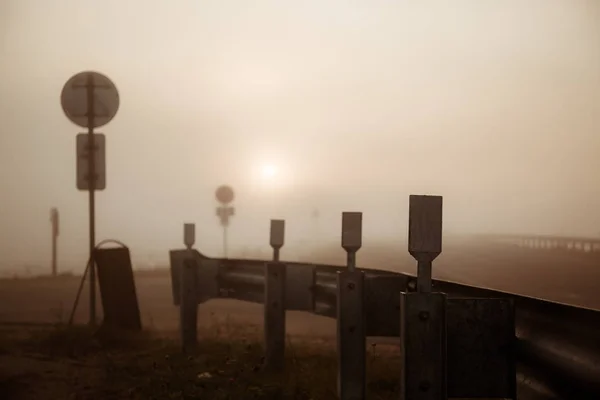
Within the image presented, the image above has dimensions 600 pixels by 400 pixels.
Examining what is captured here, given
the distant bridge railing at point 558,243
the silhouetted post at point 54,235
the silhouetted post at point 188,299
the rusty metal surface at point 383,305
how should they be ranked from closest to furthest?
the rusty metal surface at point 383,305 → the silhouetted post at point 188,299 → the silhouetted post at point 54,235 → the distant bridge railing at point 558,243

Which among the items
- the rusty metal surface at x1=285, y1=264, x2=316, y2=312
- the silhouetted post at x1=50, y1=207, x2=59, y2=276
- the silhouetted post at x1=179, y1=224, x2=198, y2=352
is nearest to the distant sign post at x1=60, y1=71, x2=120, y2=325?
the silhouetted post at x1=179, y1=224, x2=198, y2=352

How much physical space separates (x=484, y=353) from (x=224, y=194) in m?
24.9

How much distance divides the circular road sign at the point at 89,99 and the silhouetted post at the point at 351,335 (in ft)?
23.9

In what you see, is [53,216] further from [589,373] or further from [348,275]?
[589,373]

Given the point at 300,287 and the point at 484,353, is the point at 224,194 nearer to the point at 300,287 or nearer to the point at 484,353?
the point at 300,287

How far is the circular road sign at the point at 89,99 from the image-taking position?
11.1 meters

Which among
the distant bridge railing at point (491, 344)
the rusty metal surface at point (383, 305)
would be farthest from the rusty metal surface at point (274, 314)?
the distant bridge railing at point (491, 344)

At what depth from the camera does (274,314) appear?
6.83 meters

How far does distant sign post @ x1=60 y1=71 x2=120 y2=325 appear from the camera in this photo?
11086mm

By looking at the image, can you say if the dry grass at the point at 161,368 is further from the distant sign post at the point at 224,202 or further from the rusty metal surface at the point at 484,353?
the distant sign post at the point at 224,202

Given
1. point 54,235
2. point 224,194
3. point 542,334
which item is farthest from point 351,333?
point 54,235

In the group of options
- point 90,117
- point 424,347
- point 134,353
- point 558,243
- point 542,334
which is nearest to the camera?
point 542,334

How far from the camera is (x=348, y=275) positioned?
193 inches

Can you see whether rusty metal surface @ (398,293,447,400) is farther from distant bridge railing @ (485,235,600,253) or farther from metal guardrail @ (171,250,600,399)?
distant bridge railing @ (485,235,600,253)
